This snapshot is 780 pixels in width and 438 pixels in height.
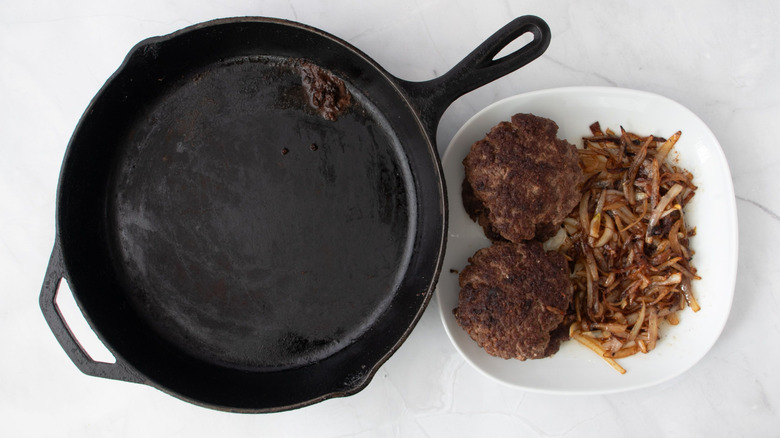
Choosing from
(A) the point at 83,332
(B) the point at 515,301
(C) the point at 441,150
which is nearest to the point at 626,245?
(B) the point at 515,301

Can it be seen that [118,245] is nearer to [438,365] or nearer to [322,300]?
[322,300]

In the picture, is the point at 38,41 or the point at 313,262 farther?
the point at 38,41

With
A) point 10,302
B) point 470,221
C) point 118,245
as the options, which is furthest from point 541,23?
point 10,302

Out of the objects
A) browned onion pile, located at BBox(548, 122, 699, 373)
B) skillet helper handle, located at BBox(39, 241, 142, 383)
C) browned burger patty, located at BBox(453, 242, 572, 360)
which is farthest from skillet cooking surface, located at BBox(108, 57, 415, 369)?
browned onion pile, located at BBox(548, 122, 699, 373)

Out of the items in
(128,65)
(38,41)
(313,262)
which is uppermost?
(38,41)

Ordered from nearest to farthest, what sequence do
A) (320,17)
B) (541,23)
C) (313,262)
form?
(541,23)
(313,262)
(320,17)

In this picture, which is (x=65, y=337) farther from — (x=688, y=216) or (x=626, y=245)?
(x=688, y=216)
